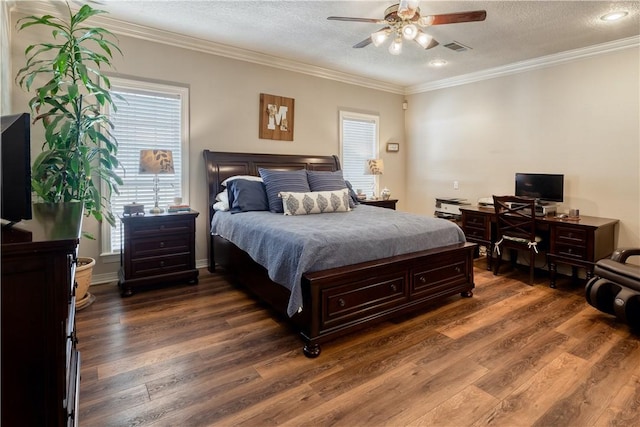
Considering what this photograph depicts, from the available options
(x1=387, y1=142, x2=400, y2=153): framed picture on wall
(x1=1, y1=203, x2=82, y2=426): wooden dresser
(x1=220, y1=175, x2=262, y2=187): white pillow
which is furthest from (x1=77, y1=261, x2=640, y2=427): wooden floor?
(x1=387, y1=142, x2=400, y2=153): framed picture on wall

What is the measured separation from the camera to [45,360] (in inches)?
39.4

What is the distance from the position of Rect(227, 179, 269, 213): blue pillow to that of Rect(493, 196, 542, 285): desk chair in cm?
266

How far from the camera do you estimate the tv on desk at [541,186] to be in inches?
166

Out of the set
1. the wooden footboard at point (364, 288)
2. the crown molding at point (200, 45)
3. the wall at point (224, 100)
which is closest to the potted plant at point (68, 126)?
the crown molding at point (200, 45)

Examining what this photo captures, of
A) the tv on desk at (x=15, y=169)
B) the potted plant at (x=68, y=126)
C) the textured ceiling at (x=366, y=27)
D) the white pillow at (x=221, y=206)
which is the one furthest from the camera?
the white pillow at (x=221, y=206)

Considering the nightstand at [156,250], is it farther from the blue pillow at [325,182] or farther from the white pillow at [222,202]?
the blue pillow at [325,182]

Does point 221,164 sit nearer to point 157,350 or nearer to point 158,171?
point 158,171

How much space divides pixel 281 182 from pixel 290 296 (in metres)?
1.80

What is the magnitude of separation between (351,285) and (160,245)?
7.00ft

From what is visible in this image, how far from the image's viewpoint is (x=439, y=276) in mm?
3191

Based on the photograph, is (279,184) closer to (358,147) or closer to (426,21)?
(426,21)

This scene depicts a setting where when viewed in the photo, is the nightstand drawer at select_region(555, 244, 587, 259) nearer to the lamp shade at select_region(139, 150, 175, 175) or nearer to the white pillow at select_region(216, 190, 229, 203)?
the white pillow at select_region(216, 190, 229, 203)

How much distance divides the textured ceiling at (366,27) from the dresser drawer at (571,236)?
6.75 ft

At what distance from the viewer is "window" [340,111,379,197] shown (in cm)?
565
